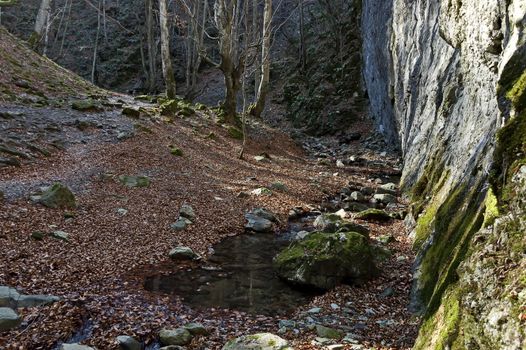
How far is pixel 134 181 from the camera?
38.6ft

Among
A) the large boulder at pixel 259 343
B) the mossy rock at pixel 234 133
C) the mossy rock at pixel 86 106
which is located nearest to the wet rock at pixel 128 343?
the large boulder at pixel 259 343

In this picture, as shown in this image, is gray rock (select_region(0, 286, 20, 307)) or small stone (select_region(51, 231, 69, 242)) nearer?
gray rock (select_region(0, 286, 20, 307))

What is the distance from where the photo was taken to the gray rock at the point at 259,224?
34.2 ft

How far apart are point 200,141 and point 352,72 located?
555 inches

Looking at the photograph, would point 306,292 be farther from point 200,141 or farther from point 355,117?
point 355,117

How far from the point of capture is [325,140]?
25281 mm

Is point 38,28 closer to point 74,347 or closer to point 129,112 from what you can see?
point 129,112

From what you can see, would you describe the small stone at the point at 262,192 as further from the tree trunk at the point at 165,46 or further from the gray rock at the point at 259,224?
the tree trunk at the point at 165,46

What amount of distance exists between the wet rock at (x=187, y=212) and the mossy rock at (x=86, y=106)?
28.3ft

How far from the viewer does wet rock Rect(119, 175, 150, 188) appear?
455 inches

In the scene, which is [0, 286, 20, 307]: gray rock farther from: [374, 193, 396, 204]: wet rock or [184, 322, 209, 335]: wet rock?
[374, 193, 396, 204]: wet rock

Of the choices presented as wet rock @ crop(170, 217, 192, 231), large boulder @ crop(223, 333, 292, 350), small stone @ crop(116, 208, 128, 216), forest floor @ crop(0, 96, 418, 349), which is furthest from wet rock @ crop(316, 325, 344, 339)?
small stone @ crop(116, 208, 128, 216)

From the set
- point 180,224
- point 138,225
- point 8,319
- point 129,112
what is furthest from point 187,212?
point 129,112

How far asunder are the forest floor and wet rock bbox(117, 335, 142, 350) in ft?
0.43
